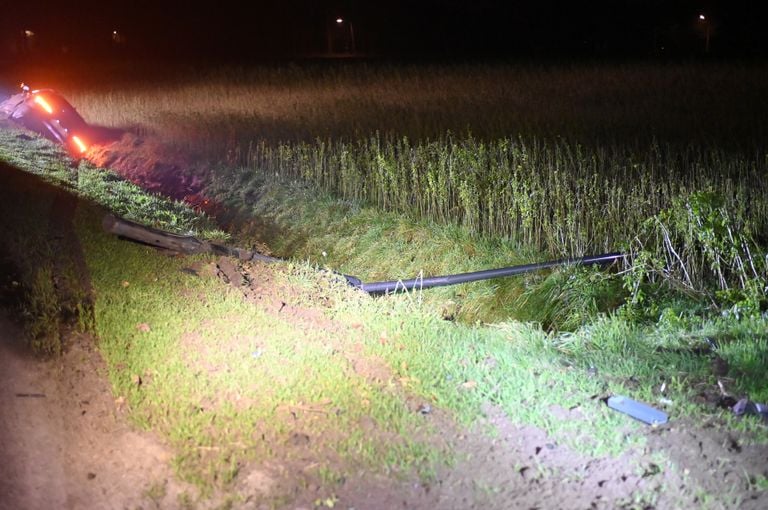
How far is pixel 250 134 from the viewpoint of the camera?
13.7m

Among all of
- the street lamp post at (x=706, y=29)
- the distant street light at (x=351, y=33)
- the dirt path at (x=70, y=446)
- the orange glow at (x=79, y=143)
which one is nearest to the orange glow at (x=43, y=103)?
the orange glow at (x=79, y=143)

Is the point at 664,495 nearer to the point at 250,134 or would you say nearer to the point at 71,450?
the point at 71,450

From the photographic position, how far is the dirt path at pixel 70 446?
3.80 metres

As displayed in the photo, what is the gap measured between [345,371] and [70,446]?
63.6 inches

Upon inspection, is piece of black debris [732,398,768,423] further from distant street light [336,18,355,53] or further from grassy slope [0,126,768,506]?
distant street light [336,18,355,53]

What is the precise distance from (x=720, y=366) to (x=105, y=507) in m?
3.74

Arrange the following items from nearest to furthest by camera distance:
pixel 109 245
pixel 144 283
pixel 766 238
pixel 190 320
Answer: pixel 190 320, pixel 144 283, pixel 109 245, pixel 766 238

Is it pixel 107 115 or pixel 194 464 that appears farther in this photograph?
pixel 107 115

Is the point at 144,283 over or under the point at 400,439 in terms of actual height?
over

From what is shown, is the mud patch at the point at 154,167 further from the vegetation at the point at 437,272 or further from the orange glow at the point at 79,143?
the vegetation at the point at 437,272

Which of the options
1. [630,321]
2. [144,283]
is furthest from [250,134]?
[630,321]

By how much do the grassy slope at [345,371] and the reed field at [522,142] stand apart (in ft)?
6.53

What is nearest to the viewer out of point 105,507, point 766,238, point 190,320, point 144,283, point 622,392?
point 105,507

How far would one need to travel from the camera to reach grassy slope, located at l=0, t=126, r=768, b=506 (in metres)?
4.13
